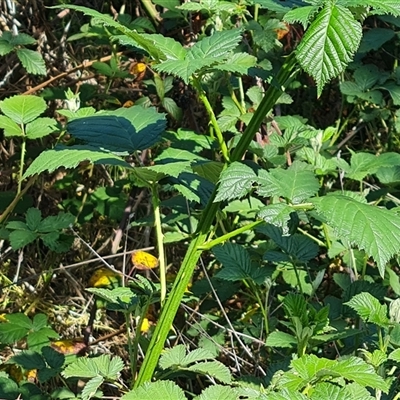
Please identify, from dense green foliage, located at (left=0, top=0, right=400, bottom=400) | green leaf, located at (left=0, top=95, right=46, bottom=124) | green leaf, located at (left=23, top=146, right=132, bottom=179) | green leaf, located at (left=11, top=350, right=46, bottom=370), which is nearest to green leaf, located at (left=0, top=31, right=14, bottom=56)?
dense green foliage, located at (left=0, top=0, right=400, bottom=400)

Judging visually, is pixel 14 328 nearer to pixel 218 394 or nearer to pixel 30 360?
pixel 30 360

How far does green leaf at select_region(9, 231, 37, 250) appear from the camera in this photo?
6.00ft

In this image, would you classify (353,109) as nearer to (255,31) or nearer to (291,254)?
(255,31)

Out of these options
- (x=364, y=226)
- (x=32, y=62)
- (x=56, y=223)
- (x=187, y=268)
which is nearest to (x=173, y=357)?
(x=187, y=268)

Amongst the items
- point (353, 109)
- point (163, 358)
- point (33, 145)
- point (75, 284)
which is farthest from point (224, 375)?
point (33, 145)

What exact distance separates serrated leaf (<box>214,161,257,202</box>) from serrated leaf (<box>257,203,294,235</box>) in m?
0.04

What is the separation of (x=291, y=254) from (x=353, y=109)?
0.92 m

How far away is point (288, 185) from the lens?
1.15 m

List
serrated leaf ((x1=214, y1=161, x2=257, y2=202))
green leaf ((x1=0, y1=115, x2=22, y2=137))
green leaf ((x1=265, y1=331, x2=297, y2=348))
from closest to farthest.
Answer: serrated leaf ((x1=214, y1=161, x2=257, y2=202)) < green leaf ((x1=265, y1=331, x2=297, y2=348)) < green leaf ((x1=0, y1=115, x2=22, y2=137))

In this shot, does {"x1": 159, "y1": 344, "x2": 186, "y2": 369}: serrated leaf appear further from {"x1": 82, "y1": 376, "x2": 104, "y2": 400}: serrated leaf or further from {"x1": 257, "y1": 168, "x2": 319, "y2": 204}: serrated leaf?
{"x1": 257, "y1": 168, "x2": 319, "y2": 204}: serrated leaf

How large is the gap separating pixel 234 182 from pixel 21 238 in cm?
99

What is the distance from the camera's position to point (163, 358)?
1276 millimetres

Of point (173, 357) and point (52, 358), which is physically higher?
point (173, 357)

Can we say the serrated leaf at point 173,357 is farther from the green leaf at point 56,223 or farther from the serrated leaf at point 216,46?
the green leaf at point 56,223
